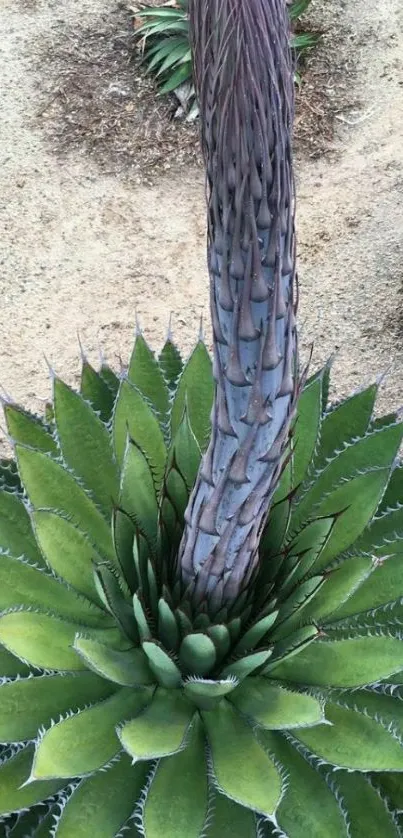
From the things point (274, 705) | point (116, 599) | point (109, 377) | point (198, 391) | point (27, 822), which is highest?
point (109, 377)

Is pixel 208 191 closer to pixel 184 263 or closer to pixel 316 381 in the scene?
pixel 316 381

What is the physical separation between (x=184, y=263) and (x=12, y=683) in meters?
2.78

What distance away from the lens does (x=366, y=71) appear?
4.94 m

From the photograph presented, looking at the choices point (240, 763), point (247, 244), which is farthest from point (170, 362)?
point (247, 244)

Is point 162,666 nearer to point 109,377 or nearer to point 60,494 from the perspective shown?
point 60,494

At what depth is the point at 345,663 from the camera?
168 cm

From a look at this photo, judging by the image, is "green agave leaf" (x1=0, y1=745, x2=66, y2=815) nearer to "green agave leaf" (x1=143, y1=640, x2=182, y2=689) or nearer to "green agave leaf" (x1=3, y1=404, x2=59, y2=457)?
"green agave leaf" (x1=143, y1=640, x2=182, y2=689)

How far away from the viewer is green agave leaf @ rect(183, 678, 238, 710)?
1.52 metres

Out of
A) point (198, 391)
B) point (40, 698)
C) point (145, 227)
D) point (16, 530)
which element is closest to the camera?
point (40, 698)

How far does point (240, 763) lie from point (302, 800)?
16 cm

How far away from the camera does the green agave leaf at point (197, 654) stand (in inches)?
61.0

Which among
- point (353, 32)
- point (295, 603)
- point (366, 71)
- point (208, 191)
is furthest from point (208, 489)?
point (353, 32)

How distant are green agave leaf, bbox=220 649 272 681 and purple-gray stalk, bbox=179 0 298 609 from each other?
29cm

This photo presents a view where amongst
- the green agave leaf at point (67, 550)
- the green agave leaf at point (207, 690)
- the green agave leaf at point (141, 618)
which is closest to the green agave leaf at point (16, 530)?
the green agave leaf at point (67, 550)
